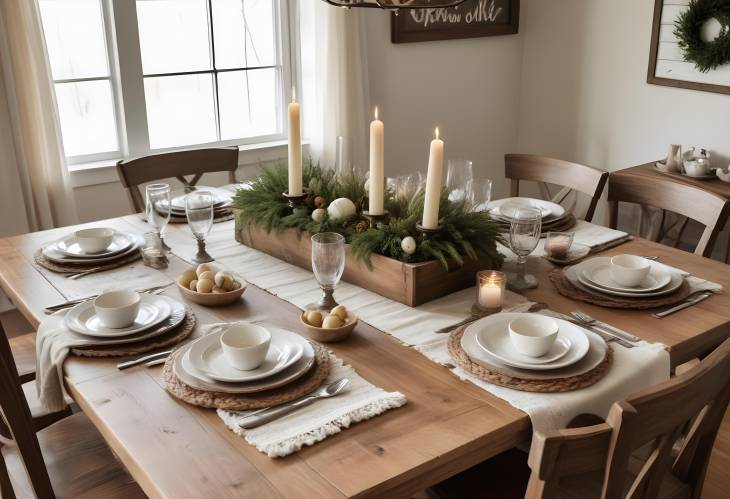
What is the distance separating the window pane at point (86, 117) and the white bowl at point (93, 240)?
53.3 inches

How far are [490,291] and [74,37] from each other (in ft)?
7.59

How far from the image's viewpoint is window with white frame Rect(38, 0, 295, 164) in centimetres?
311

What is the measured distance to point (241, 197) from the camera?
6.63 ft

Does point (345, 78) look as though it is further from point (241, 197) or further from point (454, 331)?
point (454, 331)

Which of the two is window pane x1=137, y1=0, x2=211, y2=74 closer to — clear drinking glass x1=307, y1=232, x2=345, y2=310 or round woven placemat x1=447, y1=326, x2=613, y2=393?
clear drinking glass x1=307, y1=232, x2=345, y2=310

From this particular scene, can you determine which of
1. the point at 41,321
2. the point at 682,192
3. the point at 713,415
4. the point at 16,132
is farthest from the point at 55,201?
the point at 713,415

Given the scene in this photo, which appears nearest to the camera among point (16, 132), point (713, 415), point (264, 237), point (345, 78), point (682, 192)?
point (713, 415)

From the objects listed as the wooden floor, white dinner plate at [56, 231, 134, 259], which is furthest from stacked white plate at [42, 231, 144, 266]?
the wooden floor

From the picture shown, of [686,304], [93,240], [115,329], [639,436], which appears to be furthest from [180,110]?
[639,436]

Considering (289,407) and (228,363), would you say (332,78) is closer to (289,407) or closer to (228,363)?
(228,363)

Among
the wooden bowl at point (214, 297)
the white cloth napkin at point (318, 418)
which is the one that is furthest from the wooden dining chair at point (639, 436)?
the wooden bowl at point (214, 297)

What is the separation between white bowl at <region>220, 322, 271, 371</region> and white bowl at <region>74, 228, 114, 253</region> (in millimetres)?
740

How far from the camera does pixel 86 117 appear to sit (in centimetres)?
321

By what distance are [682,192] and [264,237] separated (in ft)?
3.93
